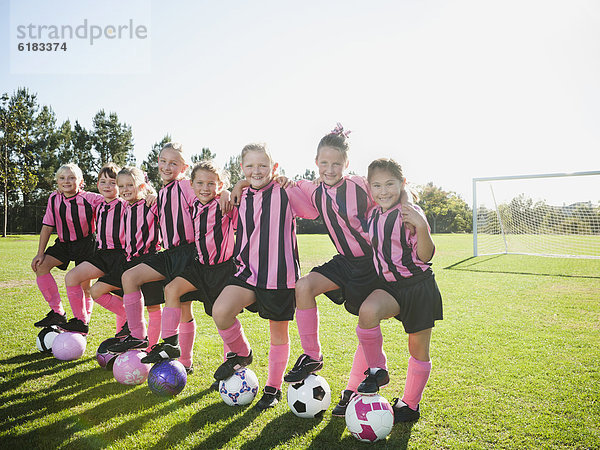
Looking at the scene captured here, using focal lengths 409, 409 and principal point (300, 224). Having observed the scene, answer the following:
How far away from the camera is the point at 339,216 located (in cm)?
323

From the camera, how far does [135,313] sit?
12.8 feet

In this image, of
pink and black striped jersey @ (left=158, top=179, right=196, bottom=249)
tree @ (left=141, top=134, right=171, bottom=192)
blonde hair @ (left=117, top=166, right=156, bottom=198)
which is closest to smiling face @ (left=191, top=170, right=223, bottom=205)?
pink and black striped jersey @ (left=158, top=179, right=196, bottom=249)

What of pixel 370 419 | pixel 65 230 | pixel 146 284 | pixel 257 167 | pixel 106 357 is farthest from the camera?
pixel 65 230

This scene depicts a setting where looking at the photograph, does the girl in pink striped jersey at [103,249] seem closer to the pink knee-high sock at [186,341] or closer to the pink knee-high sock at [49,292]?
the pink knee-high sock at [49,292]

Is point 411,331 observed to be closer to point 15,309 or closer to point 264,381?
point 264,381

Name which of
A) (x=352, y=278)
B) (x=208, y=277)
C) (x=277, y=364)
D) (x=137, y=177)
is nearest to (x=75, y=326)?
(x=137, y=177)

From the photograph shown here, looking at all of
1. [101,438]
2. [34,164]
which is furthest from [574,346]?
[34,164]

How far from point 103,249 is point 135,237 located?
54 centimetres

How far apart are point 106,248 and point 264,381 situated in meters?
2.32

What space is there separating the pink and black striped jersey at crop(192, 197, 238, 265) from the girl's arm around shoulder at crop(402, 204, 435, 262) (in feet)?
5.30

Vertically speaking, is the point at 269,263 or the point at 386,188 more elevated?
the point at 386,188

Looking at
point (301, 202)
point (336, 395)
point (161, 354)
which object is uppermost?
point (301, 202)

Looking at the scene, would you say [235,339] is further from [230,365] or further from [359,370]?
[359,370]

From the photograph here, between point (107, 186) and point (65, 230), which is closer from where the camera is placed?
point (107, 186)
